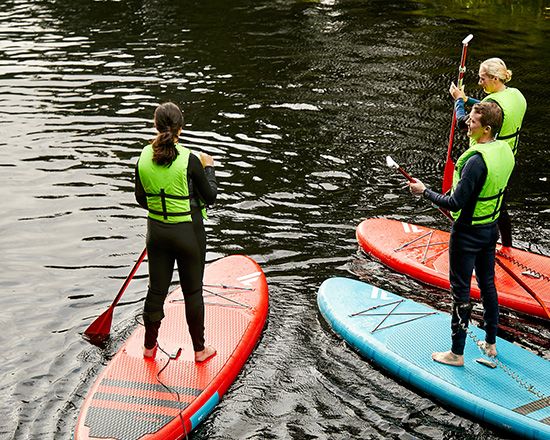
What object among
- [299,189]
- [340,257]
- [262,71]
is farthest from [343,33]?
[340,257]

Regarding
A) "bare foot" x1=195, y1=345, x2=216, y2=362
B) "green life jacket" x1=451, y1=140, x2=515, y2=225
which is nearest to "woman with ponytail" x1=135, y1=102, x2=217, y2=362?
"bare foot" x1=195, y1=345, x2=216, y2=362

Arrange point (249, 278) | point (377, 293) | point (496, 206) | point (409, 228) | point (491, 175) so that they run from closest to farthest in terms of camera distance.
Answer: point (491, 175), point (496, 206), point (377, 293), point (249, 278), point (409, 228)

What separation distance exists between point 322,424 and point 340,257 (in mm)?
2858

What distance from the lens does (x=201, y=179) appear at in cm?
535

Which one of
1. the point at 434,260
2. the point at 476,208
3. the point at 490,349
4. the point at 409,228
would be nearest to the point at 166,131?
the point at 476,208

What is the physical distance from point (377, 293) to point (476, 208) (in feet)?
6.04

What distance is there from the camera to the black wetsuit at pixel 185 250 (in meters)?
5.37

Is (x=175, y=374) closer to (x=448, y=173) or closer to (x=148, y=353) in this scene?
(x=148, y=353)

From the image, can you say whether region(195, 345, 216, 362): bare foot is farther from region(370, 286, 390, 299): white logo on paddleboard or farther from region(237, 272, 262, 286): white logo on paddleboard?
region(370, 286, 390, 299): white logo on paddleboard

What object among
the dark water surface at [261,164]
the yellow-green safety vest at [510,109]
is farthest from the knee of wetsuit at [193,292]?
the yellow-green safety vest at [510,109]

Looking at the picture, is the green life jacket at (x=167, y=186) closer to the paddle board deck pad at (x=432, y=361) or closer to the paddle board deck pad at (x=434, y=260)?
the paddle board deck pad at (x=432, y=361)

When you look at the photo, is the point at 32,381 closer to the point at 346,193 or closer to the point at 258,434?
the point at 258,434

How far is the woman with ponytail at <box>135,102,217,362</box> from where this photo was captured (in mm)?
5180

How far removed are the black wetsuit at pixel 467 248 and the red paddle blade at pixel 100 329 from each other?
3.04 m
